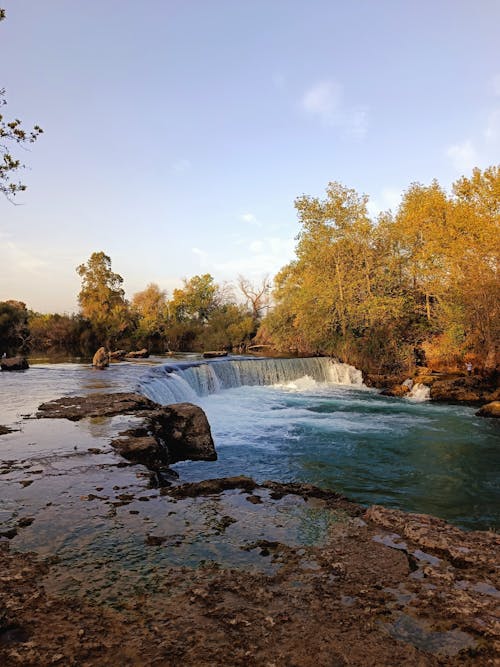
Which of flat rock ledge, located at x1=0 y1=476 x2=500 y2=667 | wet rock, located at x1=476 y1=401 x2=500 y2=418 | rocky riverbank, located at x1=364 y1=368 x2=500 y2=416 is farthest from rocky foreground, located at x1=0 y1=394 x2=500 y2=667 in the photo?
rocky riverbank, located at x1=364 y1=368 x2=500 y2=416

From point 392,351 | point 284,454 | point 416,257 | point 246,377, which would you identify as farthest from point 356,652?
point 416,257

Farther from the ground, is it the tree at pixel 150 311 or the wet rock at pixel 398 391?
the tree at pixel 150 311

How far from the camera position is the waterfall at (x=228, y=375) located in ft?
51.8

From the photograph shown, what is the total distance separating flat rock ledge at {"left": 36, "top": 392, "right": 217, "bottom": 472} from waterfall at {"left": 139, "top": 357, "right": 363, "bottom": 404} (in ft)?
10.9

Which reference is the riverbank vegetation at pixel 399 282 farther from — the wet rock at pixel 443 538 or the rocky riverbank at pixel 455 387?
the wet rock at pixel 443 538

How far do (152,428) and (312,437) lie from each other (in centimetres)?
506

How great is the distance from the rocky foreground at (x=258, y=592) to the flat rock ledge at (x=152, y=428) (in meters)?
1.78

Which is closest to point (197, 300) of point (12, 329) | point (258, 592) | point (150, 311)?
point (150, 311)

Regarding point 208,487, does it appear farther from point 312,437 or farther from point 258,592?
point 312,437

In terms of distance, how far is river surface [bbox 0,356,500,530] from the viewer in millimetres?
7375

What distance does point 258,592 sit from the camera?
3123mm

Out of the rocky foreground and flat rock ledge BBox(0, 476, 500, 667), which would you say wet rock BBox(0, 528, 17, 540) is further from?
flat rock ledge BBox(0, 476, 500, 667)

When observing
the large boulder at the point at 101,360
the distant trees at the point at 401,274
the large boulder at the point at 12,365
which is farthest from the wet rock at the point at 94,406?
the distant trees at the point at 401,274

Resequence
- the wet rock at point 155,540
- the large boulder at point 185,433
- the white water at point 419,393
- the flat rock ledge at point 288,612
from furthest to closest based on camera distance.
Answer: the white water at point 419,393 < the large boulder at point 185,433 < the wet rock at point 155,540 < the flat rock ledge at point 288,612
